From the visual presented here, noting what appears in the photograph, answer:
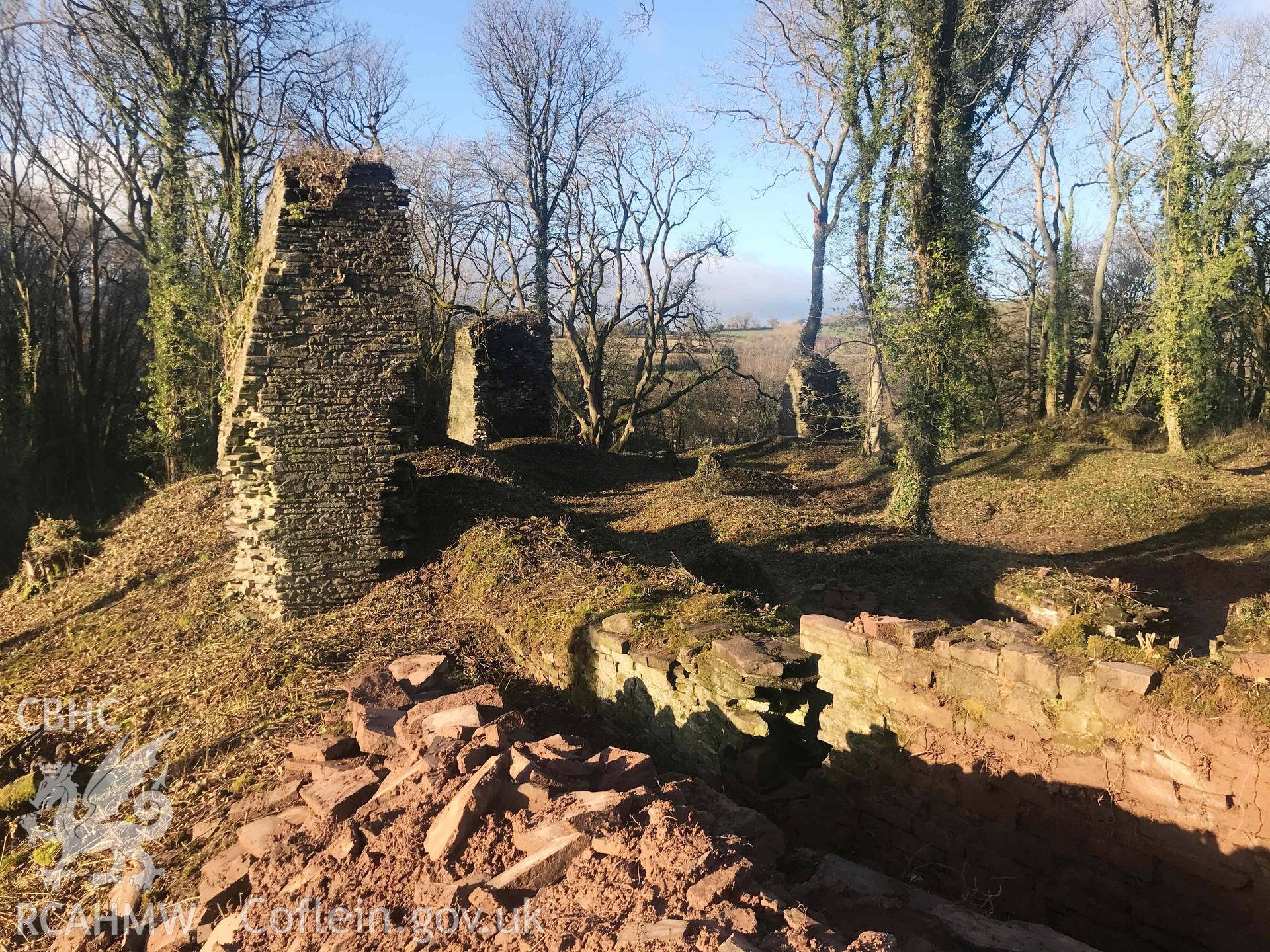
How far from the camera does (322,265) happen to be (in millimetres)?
7605

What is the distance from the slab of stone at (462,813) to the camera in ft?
9.82

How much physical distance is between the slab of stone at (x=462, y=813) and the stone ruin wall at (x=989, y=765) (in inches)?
68.6

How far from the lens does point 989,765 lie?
4270 mm

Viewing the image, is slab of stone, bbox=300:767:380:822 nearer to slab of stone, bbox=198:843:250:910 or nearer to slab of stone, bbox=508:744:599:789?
slab of stone, bbox=198:843:250:910

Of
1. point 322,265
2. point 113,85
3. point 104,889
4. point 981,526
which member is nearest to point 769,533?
point 981,526

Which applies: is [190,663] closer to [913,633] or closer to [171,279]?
[913,633]

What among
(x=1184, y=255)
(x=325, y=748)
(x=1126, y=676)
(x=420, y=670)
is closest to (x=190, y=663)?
(x=420, y=670)

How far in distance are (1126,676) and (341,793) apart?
3.69m

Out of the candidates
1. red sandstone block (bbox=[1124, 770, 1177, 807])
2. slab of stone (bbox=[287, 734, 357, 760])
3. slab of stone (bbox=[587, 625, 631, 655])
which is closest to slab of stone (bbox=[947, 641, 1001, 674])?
red sandstone block (bbox=[1124, 770, 1177, 807])

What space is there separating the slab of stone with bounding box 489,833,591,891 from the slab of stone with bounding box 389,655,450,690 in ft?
7.73

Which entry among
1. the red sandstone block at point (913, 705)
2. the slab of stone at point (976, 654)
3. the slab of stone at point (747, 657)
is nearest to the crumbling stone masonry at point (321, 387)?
the slab of stone at point (747, 657)

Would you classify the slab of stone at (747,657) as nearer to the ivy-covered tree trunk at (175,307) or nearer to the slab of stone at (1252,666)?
the slab of stone at (1252,666)

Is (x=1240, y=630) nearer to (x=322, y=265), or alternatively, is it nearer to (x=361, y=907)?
(x=361, y=907)

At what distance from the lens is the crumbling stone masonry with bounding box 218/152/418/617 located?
24.5 ft
